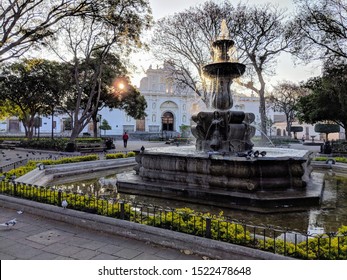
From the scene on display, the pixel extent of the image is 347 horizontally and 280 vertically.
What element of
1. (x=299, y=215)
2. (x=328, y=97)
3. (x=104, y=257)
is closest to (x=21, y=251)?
(x=104, y=257)

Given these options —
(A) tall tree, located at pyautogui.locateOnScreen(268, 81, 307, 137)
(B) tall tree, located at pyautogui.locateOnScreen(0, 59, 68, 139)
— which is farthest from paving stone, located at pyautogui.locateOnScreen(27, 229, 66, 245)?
(A) tall tree, located at pyautogui.locateOnScreen(268, 81, 307, 137)

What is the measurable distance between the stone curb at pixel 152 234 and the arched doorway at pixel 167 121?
59.0 meters

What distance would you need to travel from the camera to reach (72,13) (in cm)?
1263

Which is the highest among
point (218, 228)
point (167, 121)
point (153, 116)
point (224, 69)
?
point (153, 116)

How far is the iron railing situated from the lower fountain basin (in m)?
1.81

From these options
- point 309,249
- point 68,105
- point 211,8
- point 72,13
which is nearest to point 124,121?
point 68,105

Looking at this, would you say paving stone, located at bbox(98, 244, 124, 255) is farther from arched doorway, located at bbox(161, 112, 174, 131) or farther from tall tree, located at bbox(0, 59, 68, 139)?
arched doorway, located at bbox(161, 112, 174, 131)

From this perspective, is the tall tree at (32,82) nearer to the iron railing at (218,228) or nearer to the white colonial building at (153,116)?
the iron railing at (218,228)

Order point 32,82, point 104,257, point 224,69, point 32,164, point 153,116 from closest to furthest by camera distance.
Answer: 1. point 104,257
2. point 224,69
3. point 32,164
4. point 32,82
5. point 153,116

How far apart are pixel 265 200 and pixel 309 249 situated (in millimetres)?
2976

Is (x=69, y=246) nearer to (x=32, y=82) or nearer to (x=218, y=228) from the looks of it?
(x=218, y=228)

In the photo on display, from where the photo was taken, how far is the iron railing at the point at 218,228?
348 centimetres

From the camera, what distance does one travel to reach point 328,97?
24.7 m

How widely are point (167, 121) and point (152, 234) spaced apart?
61.2 meters
